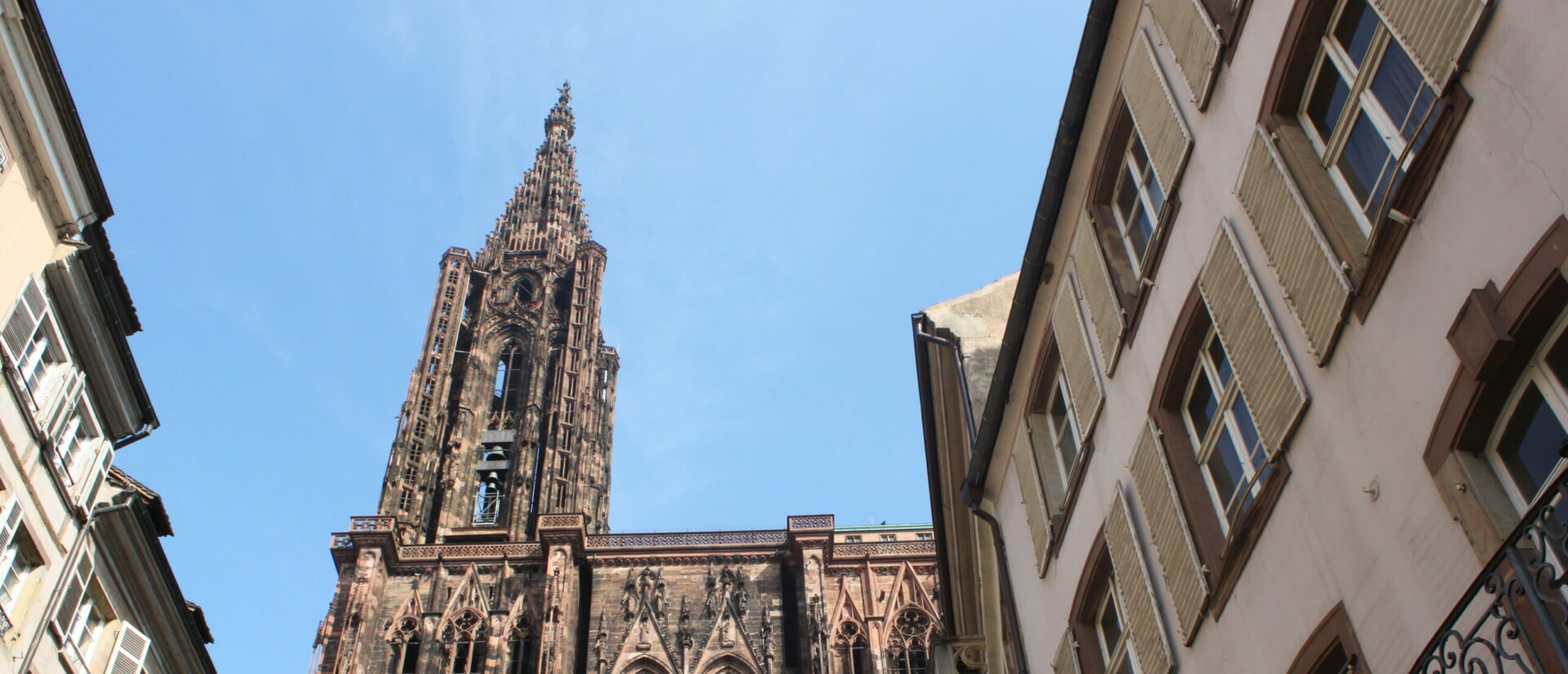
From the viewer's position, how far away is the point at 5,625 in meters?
13.4

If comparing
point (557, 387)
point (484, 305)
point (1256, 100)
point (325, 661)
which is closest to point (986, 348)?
point (1256, 100)

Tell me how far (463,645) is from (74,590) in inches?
894

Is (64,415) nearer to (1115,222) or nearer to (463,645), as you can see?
(1115,222)

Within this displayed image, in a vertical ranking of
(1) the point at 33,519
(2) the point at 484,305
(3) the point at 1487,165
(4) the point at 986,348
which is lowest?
(3) the point at 1487,165

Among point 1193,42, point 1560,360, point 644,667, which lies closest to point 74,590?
point 1193,42

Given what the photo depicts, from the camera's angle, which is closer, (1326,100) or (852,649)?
(1326,100)

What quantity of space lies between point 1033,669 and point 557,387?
3594 cm

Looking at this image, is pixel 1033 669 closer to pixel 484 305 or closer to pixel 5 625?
pixel 5 625

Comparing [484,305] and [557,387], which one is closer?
[557,387]

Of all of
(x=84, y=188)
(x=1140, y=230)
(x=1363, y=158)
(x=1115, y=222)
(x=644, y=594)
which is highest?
(x=644, y=594)

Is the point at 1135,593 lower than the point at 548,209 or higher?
lower

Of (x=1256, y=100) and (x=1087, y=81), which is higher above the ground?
(x=1087, y=81)

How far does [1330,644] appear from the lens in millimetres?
6609

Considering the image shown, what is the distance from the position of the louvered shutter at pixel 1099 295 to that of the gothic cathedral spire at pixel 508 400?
3212 centimetres
